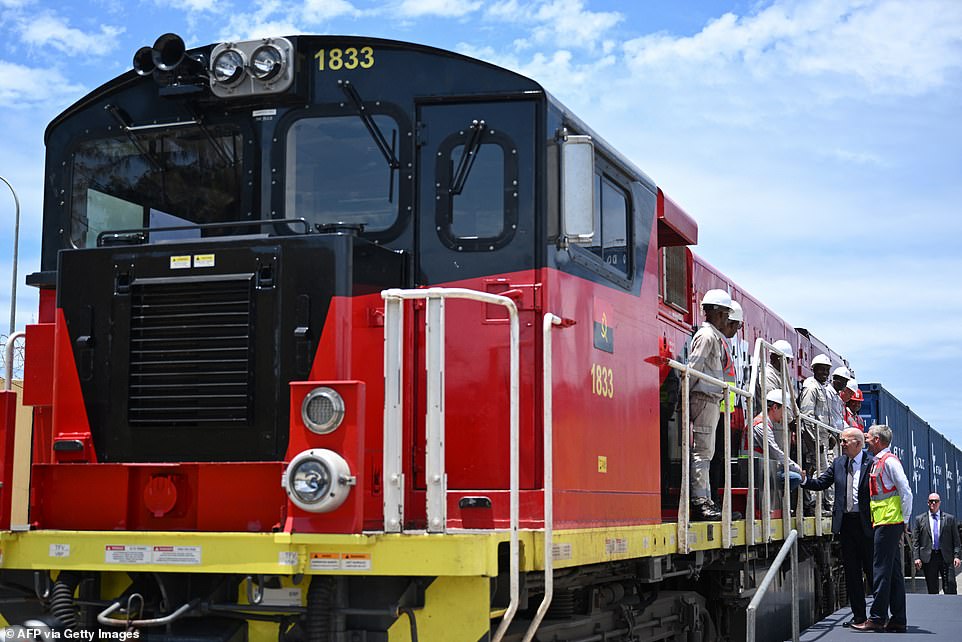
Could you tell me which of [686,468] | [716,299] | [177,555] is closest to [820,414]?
[716,299]

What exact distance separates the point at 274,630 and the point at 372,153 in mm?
2417

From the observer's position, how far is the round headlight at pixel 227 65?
6270 mm

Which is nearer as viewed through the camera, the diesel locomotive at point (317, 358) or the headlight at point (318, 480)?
the headlight at point (318, 480)

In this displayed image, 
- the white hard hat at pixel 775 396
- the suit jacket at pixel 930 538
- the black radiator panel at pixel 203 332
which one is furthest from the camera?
the suit jacket at pixel 930 538

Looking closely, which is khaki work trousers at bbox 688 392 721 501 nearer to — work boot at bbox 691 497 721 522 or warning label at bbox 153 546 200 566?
work boot at bbox 691 497 721 522

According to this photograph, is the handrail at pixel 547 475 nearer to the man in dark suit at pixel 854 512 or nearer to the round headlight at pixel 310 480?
the round headlight at pixel 310 480

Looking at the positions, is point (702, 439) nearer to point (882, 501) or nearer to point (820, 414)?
point (882, 501)

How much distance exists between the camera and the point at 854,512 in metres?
10.7

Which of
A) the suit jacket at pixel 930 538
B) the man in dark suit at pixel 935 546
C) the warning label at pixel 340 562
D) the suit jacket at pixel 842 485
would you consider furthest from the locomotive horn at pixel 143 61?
the suit jacket at pixel 930 538

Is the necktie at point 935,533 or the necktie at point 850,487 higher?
the necktie at point 850,487

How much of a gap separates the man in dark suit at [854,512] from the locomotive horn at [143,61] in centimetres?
707

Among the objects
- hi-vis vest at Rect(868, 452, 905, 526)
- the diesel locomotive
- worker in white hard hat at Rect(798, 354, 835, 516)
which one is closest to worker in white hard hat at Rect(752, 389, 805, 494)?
hi-vis vest at Rect(868, 452, 905, 526)

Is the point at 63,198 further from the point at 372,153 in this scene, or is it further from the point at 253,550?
the point at 253,550
